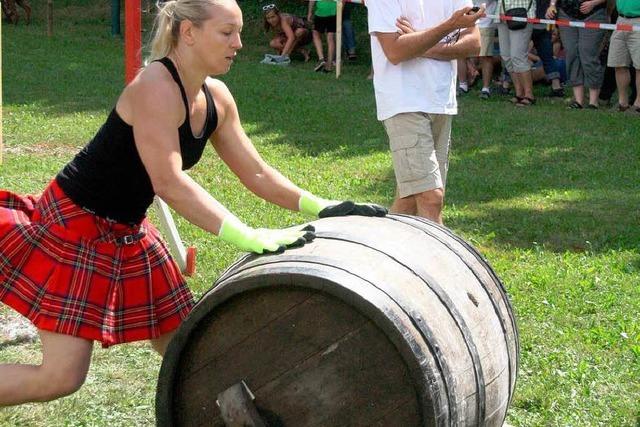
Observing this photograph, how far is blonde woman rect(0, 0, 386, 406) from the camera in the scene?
343cm

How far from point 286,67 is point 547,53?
4447 mm

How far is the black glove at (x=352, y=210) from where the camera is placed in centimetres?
369

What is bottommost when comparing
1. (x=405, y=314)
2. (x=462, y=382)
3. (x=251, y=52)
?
(x=251, y=52)

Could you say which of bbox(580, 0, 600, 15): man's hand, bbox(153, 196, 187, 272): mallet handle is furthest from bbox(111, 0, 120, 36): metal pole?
bbox(153, 196, 187, 272): mallet handle

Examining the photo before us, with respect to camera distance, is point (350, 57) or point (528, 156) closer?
point (528, 156)

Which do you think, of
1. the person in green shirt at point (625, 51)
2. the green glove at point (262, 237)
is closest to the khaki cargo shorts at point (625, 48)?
the person in green shirt at point (625, 51)

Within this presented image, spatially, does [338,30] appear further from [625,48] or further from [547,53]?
[625,48]

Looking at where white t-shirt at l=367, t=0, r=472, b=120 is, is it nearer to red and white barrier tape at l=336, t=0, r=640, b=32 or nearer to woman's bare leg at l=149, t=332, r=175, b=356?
woman's bare leg at l=149, t=332, r=175, b=356

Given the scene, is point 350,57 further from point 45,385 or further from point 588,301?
point 45,385

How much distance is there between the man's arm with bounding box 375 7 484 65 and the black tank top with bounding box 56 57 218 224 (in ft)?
5.51

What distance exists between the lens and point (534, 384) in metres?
4.70

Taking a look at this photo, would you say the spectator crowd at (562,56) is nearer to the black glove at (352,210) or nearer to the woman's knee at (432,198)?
the woman's knee at (432,198)

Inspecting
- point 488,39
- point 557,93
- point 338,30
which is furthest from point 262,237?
point 338,30

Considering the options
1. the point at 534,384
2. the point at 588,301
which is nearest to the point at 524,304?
the point at 588,301
